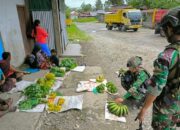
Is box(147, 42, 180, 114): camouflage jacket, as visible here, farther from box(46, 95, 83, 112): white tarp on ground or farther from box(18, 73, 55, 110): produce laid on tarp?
box(18, 73, 55, 110): produce laid on tarp

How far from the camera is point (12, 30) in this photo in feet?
21.3

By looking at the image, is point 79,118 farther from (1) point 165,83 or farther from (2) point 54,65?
(2) point 54,65

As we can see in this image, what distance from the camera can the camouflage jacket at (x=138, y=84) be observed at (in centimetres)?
403

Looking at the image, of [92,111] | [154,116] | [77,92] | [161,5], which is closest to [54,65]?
[77,92]

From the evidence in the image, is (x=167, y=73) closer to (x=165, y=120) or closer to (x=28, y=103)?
(x=165, y=120)

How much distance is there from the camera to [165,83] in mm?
1816

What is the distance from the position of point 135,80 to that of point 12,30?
4175mm

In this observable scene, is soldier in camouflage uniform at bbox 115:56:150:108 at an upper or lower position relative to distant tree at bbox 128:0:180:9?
lower

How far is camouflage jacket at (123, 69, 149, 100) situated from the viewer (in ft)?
13.2

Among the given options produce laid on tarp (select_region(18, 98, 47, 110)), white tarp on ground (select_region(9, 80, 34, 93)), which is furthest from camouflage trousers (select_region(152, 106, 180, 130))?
white tarp on ground (select_region(9, 80, 34, 93))

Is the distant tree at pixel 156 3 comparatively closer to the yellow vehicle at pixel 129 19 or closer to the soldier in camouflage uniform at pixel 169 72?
the yellow vehicle at pixel 129 19

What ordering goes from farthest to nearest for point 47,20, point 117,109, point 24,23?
point 47,20, point 24,23, point 117,109

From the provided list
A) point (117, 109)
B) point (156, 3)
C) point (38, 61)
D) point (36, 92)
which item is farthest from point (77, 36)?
point (156, 3)

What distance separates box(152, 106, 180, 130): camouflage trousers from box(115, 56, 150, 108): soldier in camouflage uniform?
1.86 m
